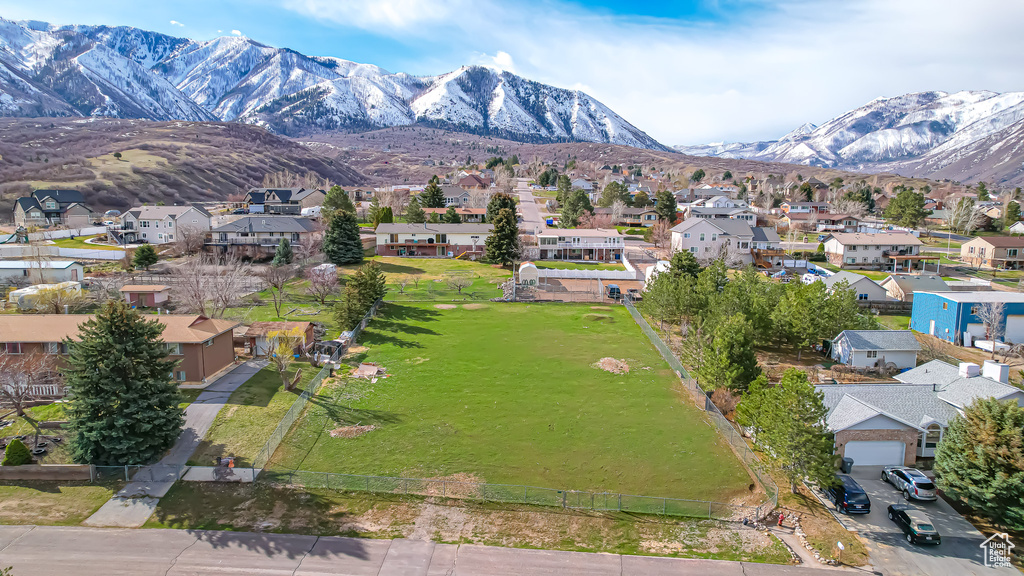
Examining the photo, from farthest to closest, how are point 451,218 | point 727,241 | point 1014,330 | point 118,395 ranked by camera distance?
point 451,218 → point 727,241 → point 1014,330 → point 118,395

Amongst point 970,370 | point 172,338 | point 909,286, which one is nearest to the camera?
point 970,370

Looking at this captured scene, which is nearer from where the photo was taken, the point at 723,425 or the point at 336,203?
the point at 723,425

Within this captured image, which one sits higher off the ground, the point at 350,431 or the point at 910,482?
the point at 350,431

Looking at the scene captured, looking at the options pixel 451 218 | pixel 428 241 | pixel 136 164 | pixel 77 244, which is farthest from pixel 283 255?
pixel 136 164

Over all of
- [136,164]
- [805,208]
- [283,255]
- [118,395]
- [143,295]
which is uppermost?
[136,164]

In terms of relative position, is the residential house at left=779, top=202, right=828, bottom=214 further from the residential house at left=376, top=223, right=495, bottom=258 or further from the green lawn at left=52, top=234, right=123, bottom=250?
the green lawn at left=52, top=234, right=123, bottom=250

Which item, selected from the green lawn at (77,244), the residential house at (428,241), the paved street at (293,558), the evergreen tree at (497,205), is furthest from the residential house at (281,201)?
the paved street at (293,558)

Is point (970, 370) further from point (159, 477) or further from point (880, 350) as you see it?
point (159, 477)

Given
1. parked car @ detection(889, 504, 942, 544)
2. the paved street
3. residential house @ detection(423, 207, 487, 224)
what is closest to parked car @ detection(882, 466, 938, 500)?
parked car @ detection(889, 504, 942, 544)
